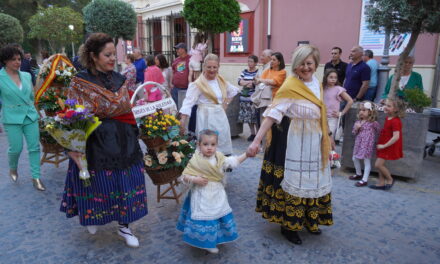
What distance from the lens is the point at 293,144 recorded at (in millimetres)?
3039

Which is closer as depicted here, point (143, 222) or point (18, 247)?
point (18, 247)

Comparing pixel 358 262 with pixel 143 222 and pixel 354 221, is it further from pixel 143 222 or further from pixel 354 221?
pixel 143 222

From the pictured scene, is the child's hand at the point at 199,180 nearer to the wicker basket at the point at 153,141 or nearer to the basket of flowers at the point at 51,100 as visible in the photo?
the wicker basket at the point at 153,141

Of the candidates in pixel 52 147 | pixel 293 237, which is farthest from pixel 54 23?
pixel 293 237

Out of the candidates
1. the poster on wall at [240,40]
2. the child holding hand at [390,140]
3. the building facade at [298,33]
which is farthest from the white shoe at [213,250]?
the poster on wall at [240,40]

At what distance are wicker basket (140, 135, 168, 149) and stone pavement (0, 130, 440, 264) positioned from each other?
0.83 m

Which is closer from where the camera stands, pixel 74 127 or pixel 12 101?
pixel 74 127

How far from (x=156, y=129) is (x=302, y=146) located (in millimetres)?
1674

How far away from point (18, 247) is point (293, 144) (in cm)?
284

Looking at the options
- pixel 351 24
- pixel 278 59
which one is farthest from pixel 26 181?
pixel 351 24

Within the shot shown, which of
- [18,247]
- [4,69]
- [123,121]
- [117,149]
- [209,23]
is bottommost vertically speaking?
[18,247]

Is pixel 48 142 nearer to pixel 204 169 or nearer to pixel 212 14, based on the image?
pixel 204 169

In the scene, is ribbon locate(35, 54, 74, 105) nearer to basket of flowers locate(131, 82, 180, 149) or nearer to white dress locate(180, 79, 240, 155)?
basket of flowers locate(131, 82, 180, 149)

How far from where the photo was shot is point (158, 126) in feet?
12.6
